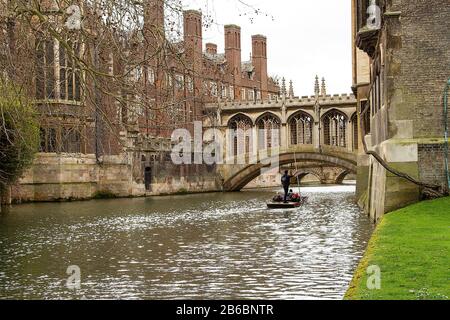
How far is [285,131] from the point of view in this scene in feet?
152

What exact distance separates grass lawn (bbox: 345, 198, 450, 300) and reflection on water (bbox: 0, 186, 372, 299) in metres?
0.71

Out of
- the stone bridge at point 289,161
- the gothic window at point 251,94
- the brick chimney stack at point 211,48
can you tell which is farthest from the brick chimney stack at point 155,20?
the gothic window at point 251,94

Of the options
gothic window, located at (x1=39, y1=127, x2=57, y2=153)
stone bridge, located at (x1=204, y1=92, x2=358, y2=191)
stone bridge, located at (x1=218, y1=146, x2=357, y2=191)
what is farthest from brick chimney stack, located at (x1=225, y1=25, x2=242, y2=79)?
gothic window, located at (x1=39, y1=127, x2=57, y2=153)

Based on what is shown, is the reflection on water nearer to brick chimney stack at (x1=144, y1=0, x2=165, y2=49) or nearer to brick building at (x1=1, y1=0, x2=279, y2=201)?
brick building at (x1=1, y1=0, x2=279, y2=201)

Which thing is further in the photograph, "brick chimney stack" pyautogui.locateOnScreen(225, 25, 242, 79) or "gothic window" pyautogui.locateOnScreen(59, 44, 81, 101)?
"brick chimney stack" pyautogui.locateOnScreen(225, 25, 242, 79)

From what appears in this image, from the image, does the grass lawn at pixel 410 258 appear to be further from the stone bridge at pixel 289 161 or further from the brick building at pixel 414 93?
the stone bridge at pixel 289 161

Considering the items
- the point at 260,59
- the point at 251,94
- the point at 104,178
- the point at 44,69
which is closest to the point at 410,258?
the point at 44,69

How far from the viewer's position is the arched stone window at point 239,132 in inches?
1923

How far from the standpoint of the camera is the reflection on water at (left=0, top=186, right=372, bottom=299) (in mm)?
9852

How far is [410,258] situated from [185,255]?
5.45 m

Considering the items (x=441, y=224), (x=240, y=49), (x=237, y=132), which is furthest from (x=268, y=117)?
(x=441, y=224)

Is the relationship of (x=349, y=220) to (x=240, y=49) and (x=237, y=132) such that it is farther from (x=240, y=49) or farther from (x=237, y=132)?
(x=240, y=49)

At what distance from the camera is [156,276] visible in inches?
435

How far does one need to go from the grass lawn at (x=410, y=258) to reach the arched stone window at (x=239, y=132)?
3531 centimetres
